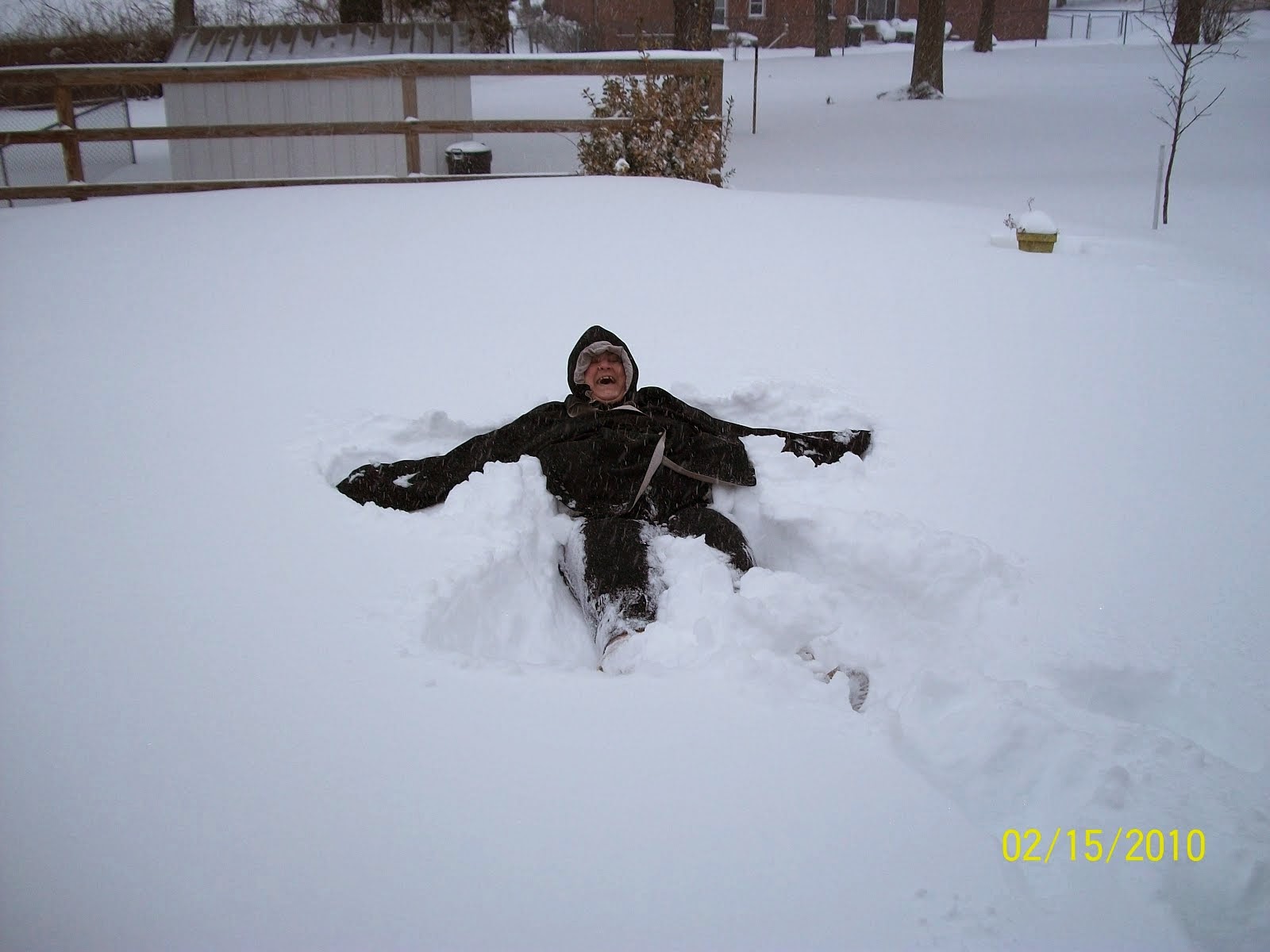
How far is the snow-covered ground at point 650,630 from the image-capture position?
1.87m

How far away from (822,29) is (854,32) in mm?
3707

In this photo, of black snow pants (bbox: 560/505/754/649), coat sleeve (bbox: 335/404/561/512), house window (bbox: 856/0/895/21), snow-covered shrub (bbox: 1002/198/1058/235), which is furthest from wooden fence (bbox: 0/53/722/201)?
house window (bbox: 856/0/895/21)

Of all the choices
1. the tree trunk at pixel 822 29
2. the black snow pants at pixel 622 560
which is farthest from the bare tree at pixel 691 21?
the tree trunk at pixel 822 29

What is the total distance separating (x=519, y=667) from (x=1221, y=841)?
1634 mm

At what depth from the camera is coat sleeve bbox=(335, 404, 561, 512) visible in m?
3.59

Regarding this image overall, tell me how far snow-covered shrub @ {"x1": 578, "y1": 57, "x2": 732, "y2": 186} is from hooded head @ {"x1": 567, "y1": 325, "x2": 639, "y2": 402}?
478 centimetres

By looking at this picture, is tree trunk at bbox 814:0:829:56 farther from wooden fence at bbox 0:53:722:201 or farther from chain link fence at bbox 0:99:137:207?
wooden fence at bbox 0:53:722:201

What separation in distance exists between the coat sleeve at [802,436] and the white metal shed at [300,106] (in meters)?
7.55

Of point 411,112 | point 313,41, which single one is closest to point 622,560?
point 411,112

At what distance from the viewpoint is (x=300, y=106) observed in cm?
1021

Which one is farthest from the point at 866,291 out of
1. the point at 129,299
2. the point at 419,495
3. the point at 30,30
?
the point at 30,30

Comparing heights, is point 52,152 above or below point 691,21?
below

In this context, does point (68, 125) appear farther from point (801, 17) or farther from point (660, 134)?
point (801, 17)

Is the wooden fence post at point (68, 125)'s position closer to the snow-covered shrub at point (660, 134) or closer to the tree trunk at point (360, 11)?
the snow-covered shrub at point (660, 134)
